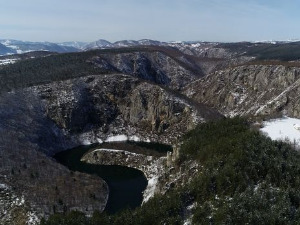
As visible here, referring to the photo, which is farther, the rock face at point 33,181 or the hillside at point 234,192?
the rock face at point 33,181

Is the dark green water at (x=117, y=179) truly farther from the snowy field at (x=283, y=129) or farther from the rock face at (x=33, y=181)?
the snowy field at (x=283, y=129)

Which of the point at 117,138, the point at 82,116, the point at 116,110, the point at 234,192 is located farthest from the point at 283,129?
the point at 82,116

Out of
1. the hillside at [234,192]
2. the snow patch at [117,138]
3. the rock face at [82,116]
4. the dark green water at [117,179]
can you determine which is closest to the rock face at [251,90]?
the rock face at [82,116]

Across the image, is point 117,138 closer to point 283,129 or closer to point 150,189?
point 150,189

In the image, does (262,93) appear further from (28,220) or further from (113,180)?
(28,220)

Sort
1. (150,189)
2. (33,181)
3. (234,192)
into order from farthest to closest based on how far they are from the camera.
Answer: (150,189) → (33,181) → (234,192)

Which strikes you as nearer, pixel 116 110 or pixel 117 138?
pixel 117 138

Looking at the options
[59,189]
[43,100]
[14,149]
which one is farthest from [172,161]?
[43,100]
